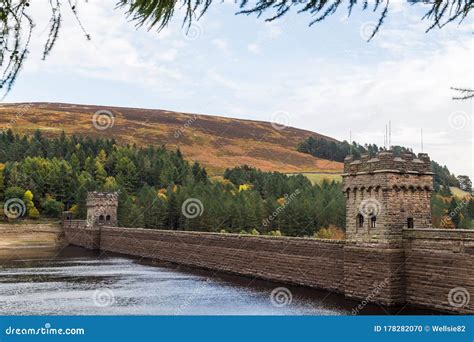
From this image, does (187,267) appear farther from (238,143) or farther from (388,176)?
(238,143)

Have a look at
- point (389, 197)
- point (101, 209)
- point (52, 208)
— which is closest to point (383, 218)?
point (389, 197)

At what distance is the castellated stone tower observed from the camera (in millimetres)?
25906

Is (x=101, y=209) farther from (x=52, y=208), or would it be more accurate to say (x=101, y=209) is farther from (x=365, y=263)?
(x=365, y=263)

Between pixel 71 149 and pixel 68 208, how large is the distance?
34256mm

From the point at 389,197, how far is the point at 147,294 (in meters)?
14.2

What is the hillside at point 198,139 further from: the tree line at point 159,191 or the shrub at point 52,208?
the shrub at point 52,208

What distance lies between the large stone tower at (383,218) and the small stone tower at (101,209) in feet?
183

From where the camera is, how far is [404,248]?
84.2 ft

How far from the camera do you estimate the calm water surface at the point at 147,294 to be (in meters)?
24.5

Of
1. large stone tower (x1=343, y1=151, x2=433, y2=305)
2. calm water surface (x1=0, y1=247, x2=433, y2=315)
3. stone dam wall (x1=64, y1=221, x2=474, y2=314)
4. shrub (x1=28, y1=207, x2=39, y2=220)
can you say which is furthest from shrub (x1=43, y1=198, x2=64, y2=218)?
large stone tower (x1=343, y1=151, x2=433, y2=305)

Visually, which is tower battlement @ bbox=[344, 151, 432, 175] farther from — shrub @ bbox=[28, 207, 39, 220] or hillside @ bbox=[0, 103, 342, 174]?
hillside @ bbox=[0, 103, 342, 174]

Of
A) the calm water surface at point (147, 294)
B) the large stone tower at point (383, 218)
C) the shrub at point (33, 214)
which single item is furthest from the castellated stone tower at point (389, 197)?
the shrub at point (33, 214)

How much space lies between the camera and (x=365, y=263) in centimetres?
2639

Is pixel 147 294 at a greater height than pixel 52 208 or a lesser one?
lesser
